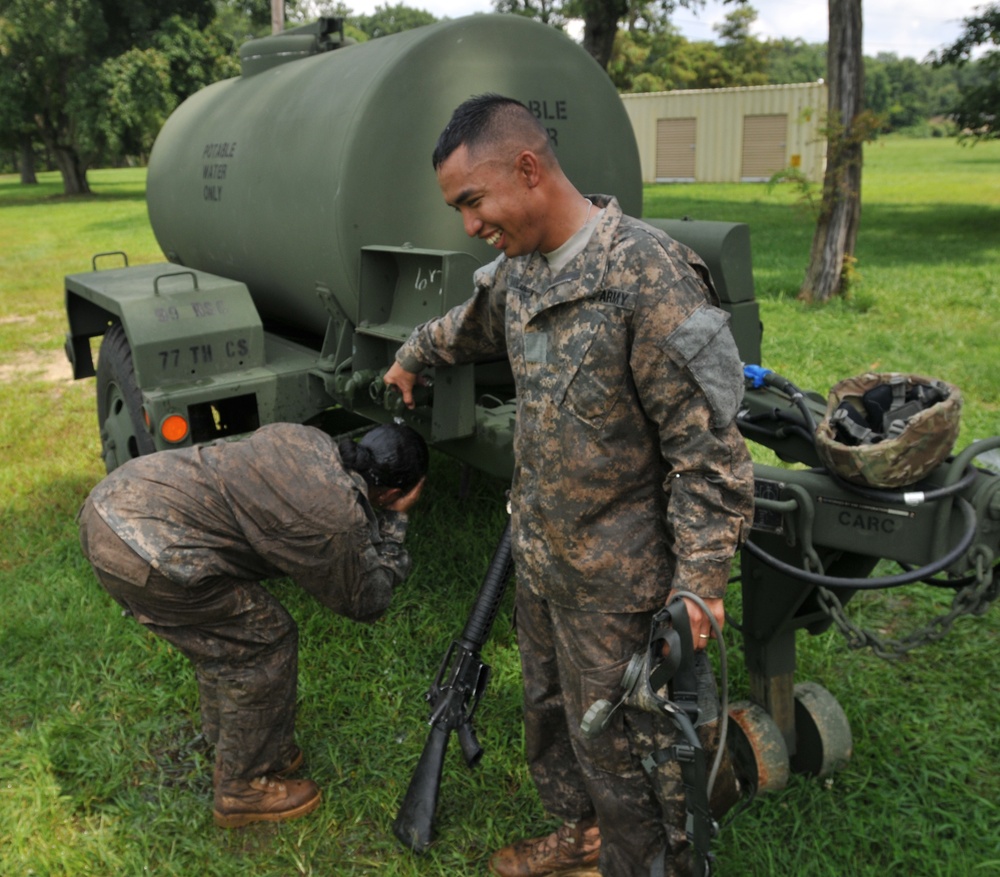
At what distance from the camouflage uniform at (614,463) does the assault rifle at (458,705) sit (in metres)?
0.44

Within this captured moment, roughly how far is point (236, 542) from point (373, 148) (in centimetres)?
145

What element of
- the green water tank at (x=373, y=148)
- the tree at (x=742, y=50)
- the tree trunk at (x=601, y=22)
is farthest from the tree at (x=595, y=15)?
the tree at (x=742, y=50)

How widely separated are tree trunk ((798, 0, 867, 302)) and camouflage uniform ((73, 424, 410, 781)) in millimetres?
7531

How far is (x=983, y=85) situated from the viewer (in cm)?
1443

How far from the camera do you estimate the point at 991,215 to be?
1684 cm

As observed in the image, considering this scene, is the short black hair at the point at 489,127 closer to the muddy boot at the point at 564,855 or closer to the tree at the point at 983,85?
the muddy boot at the point at 564,855

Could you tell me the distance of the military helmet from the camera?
2.08m

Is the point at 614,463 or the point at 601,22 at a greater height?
the point at 601,22

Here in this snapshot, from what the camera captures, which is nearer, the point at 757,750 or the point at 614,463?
the point at 614,463

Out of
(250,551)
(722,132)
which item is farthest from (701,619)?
(722,132)

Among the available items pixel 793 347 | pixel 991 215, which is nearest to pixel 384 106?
pixel 793 347

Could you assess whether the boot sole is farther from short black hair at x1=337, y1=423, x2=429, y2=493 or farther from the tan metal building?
the tan metal building

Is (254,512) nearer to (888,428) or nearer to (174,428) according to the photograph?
(174,428)

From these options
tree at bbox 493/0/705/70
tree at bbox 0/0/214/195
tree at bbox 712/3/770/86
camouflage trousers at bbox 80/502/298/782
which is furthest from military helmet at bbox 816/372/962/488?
tree at bbox 712/3/770/86
